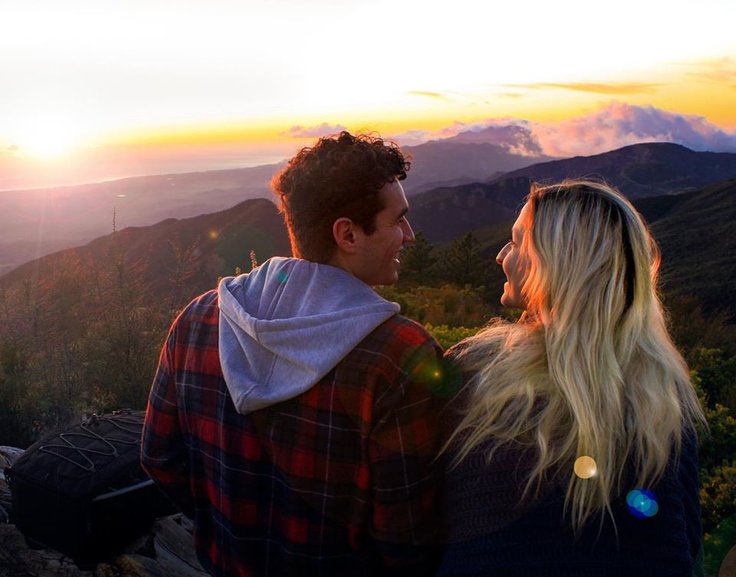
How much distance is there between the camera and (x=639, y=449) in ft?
5.47

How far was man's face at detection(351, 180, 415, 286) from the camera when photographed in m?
1.94

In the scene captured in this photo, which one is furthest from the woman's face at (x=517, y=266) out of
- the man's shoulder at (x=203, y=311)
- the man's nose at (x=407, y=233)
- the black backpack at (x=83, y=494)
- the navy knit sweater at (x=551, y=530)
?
the black backpack at (x=83, y=494)

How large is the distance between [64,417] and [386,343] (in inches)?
194

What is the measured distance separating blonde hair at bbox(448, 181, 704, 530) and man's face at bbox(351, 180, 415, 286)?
0.39 metres

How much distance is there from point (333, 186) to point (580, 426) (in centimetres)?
92

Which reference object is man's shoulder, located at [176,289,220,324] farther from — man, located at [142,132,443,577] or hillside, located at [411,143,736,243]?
hillside, located at [411,143,736,243]

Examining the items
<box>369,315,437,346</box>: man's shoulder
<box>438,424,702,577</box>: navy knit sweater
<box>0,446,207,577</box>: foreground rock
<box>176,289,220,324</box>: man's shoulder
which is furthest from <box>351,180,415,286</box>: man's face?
<box>0,446,207,577</box>: foreground rock

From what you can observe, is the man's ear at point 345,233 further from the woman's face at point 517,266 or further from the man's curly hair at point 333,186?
the woman's face at point 517,266

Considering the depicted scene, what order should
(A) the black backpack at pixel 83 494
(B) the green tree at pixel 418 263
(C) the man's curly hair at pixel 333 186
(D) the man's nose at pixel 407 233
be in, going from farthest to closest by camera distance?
(B) the green tree at pixel 418 263, (A) the black backpack at pixel 83 494, (D) the man's nose at pixel 407 233, (C) the man's curly hair at pixel 333 186

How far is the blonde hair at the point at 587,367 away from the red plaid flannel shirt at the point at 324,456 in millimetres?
190

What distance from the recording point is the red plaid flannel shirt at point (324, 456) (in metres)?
1.75

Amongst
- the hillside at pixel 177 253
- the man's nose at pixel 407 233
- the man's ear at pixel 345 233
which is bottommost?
the hillside at pixel 177 253

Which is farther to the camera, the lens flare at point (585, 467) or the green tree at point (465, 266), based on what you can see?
the green tree at point (465, 266)

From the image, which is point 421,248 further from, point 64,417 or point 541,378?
point 541,378
